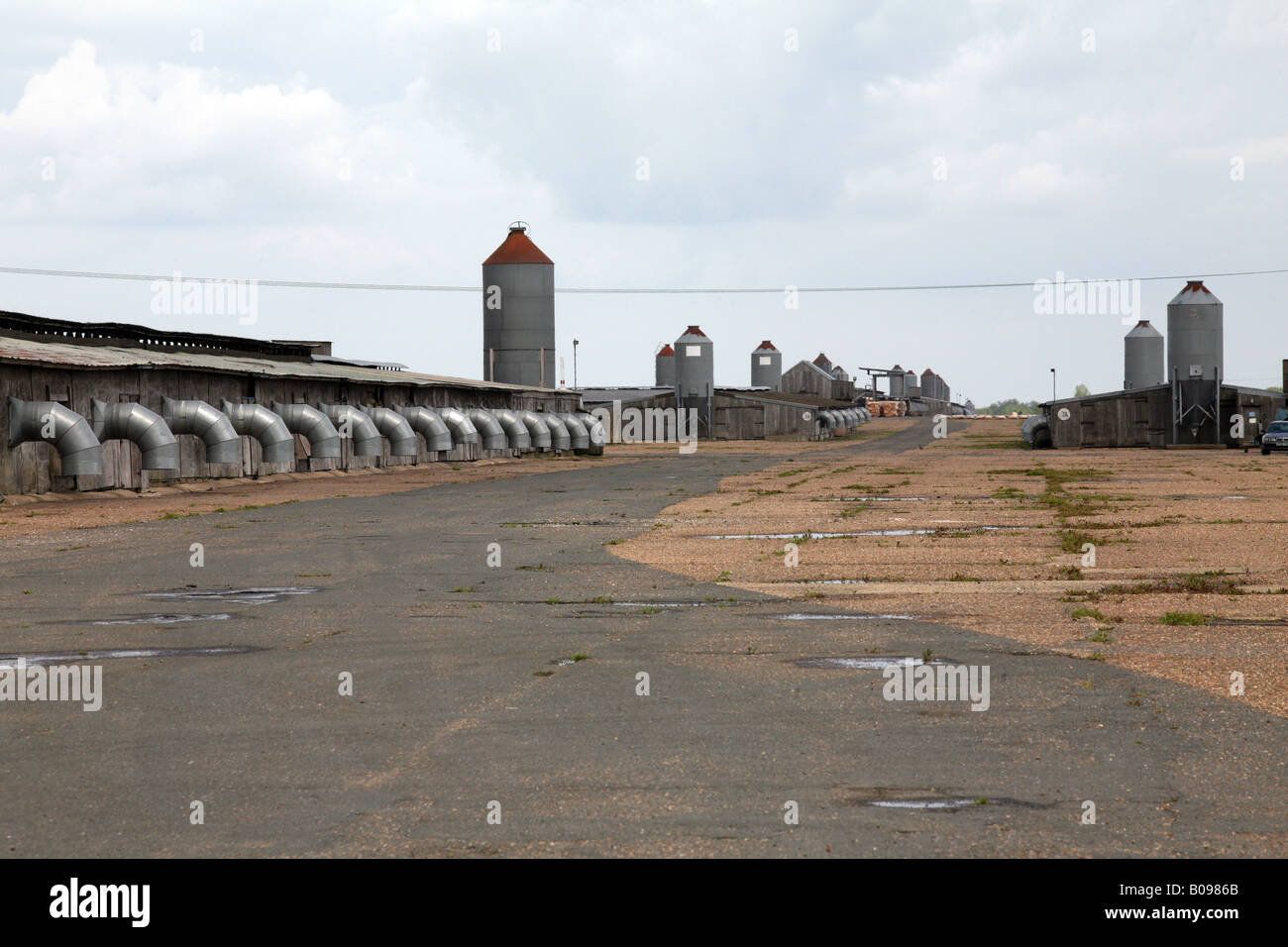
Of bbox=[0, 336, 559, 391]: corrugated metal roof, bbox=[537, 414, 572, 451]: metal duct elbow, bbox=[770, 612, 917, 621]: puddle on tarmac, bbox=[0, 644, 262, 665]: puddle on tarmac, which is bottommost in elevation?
bbox=[770, 612, 917, 621]: puddle on tarmac

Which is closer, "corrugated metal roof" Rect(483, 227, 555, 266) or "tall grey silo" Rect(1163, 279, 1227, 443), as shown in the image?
"tall grey silo" Rect(1163, 279, 1227, 443)

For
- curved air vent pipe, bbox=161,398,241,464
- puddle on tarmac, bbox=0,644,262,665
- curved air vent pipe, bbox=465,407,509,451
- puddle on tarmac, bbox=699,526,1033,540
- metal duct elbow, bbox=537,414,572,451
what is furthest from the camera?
metal duct elbow, bbox=537,414,572,451

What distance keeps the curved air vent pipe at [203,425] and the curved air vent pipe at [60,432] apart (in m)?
5.12

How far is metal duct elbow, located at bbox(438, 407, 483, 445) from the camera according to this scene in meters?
64.2

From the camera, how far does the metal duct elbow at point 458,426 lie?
6419cm

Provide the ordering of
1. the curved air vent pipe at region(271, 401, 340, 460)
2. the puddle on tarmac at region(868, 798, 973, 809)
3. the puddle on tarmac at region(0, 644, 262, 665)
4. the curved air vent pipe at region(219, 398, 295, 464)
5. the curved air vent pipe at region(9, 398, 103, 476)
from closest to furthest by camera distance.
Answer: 1. the puddle on tarmac at region(868, 798, 973, 809)
2. the puddle on tarmac at region(0, 644, 262, 665)
3. the curved air vent pipe at region(9, 398, 103, 476)
4. the curved air vent pipe at region(219, 398, 295, 464)
5. the curved air vent pipe at region(271, 401, 340, 460)

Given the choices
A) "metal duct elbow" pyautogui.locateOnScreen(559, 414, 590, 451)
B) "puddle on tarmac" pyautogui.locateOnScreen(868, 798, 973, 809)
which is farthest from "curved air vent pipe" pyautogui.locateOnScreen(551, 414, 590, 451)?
"puddle on tarmac" pyautogui.locateOnScreen(868, 798, 973, 809)

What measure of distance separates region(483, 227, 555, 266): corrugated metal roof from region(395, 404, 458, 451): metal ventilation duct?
121ft

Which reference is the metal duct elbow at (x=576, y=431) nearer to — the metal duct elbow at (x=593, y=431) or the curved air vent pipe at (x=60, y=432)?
the metal duct elbow at (x=593, y=431)

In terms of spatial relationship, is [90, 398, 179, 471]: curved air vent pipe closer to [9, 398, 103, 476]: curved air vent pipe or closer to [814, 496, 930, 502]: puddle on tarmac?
[9, 398, 103, 476]: curved air vent pipe

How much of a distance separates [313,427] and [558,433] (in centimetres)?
2571

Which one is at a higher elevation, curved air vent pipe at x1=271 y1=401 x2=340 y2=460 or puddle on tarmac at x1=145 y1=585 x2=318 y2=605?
curved air vent pipe at x1=271 y1=401 x2=340 y2=460
